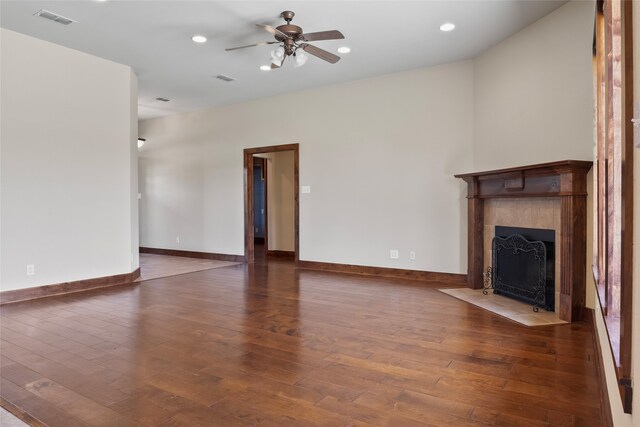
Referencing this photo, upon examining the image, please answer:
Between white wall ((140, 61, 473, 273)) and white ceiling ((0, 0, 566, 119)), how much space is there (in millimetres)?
537

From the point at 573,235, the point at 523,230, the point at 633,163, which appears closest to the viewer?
the point at 633,163

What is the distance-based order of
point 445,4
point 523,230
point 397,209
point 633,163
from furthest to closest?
1. point 397,209
2. point 523,230
3. point 445,4
4. point 633,163

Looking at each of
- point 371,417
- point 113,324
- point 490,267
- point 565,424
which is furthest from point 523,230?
point 113,324

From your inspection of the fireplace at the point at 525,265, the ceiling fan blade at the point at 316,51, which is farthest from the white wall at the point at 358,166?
the ceiling fan blade at the point at 316,51

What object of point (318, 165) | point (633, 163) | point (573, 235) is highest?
point (318, 165)

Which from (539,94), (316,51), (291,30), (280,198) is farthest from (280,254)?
(539,94)

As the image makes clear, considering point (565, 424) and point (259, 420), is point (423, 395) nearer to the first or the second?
point (565, 424)

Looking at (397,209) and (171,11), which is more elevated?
(171,11)

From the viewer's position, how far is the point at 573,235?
358 centimetres

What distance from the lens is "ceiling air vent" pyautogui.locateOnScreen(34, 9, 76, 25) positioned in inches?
157

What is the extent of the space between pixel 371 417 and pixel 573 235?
2.70 m

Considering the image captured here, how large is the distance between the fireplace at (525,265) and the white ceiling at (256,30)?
227 centimetres

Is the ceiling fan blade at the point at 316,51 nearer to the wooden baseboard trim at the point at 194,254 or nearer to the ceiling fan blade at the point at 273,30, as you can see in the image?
the ceiling fan blade at the point at 273,30

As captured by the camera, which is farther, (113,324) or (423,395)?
(113,324)
